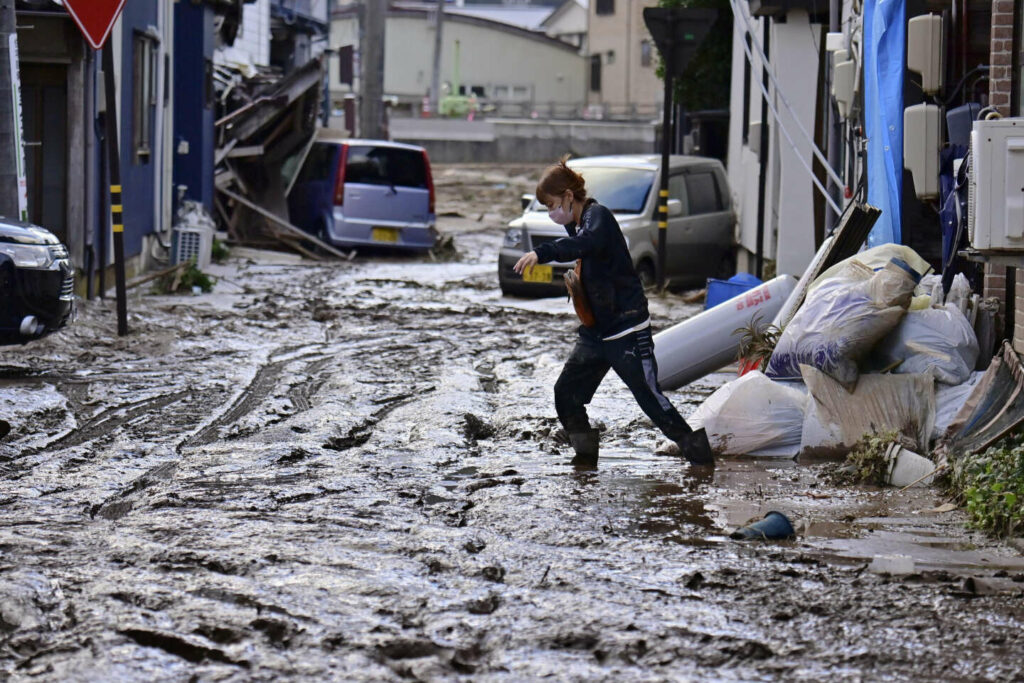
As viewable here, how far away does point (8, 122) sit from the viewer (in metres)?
10.6

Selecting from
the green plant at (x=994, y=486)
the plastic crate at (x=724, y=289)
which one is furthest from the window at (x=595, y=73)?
the green plant at (x=994, y=486)

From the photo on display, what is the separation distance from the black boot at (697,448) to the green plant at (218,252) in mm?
13923

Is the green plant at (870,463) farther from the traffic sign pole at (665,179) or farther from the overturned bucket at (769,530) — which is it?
the traffic sign pole at (665,179)

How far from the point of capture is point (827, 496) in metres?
6.35

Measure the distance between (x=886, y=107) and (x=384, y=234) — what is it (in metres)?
12.5

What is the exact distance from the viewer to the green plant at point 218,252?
792 inches

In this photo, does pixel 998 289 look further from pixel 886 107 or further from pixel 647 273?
pixel 647 273

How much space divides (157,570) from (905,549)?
2.73 metres

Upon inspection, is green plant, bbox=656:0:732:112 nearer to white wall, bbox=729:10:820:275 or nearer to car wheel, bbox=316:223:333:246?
car wheel, bbox=316:223:333:246

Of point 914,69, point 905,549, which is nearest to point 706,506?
point 905,549

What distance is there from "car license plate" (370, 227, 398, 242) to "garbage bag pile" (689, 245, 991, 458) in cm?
1401

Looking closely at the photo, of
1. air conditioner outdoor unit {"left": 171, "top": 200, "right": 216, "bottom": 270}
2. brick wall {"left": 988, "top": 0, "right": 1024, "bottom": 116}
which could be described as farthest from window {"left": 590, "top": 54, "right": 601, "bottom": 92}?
brick wall {"left": 988, "top": 0, "right": 1024, "bottom": 116}

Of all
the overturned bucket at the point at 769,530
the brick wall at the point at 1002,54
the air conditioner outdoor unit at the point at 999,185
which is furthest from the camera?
the brick wall at the point at 1002,54

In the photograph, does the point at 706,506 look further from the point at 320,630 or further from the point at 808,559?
the point at 320,630
